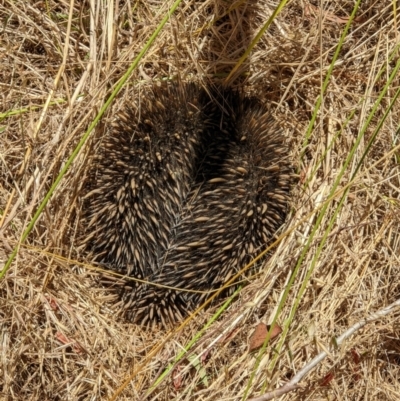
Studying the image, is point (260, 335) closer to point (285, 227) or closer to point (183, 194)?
point (285, 227)

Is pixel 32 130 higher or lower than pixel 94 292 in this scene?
higher

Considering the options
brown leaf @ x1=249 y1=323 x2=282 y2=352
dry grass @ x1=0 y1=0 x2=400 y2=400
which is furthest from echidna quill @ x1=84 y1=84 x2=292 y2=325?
brown leaf @ x1=249 y1=323 x2=282 y2=352

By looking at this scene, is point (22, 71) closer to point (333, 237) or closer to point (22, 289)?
point (22, 289)

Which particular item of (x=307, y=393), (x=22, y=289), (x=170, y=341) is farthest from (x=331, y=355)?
(x=22, y=289)

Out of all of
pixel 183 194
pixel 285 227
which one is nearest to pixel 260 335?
pixel 285 227

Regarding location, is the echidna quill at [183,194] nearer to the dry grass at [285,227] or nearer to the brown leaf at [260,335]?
the dry grass at [285,227]

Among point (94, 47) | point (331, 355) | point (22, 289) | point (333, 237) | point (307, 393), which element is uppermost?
point (94, 47)

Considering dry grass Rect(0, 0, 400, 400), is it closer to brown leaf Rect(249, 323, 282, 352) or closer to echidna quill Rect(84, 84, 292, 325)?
brown leaf Rect(249, 323, 282, 352)
